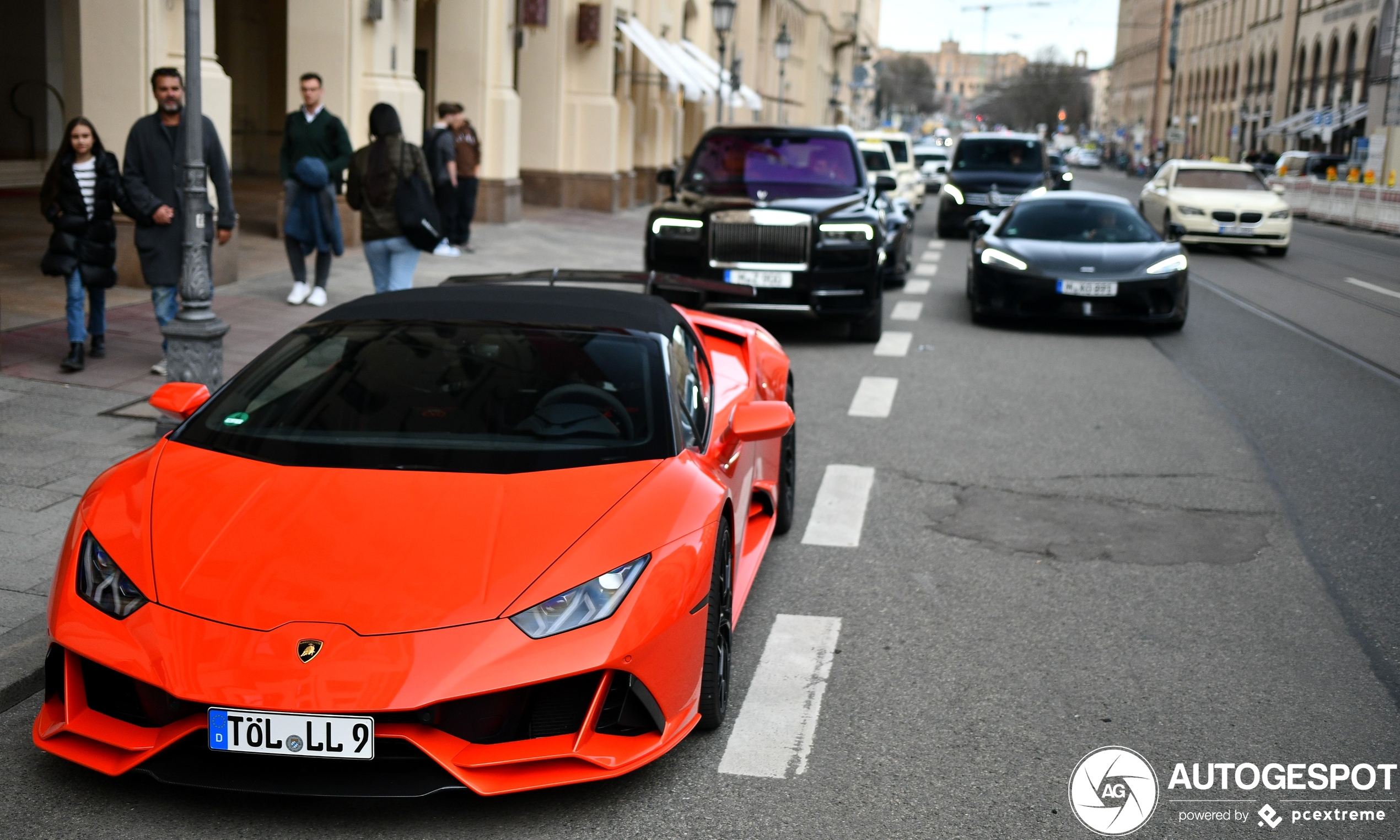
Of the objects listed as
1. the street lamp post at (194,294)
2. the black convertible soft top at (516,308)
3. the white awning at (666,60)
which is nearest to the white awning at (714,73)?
the white awning at (666,60)

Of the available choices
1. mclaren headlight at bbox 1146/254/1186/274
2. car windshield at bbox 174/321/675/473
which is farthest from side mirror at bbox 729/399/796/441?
mclaren headlight at bbox 1146/254/1186/274

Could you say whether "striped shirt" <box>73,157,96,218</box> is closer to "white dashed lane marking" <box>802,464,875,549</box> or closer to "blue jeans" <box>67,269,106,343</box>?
"blue jeans" <box>67,269,106,343</box>

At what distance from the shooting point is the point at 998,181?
2577cm

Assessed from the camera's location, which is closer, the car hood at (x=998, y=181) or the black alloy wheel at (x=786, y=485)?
the black alloy wheel at (x=786, y=485)

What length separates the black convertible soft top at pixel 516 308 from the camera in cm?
462

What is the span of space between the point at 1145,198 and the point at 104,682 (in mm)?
25597

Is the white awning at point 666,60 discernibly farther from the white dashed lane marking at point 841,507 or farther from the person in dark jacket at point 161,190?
the white dashed lane marking at point 841,507

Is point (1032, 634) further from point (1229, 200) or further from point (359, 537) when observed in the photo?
point (1229, 200)

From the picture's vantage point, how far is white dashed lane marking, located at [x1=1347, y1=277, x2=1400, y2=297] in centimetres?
1837

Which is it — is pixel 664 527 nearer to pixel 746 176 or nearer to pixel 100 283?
pixel 100 283

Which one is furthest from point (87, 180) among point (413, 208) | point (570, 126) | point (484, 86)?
point (570, 126)

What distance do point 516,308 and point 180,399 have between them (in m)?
1.10

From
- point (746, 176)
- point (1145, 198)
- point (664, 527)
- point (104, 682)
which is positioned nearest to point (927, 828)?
point (664, 527)

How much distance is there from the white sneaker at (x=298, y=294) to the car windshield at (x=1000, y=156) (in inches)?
653
